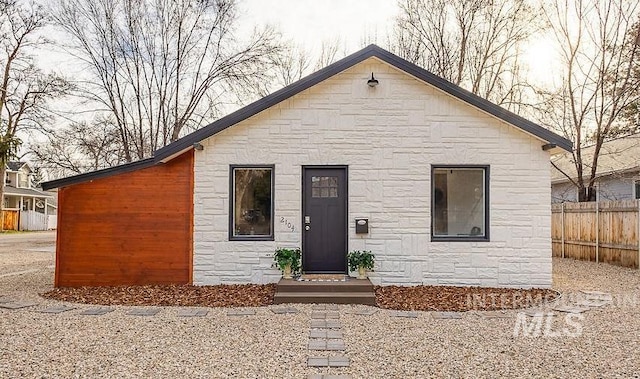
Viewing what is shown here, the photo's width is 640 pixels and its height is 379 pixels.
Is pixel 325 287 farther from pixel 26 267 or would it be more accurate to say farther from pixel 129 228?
pixel 26 267

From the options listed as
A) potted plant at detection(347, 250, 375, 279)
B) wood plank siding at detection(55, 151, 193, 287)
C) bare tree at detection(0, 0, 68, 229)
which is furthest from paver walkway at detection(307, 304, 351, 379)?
bare tree at detection(0, 0, 68, 229)

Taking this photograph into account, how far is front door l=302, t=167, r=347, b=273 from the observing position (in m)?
9.38

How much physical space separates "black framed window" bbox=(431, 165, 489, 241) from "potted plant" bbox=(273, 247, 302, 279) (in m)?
2.68

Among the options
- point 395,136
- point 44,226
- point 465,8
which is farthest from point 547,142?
point 44,226

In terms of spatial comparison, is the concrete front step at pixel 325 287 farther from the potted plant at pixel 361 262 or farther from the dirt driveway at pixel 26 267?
the dirt driveway at pixel 26 267

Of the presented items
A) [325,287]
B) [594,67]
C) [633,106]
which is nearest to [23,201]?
[325,287]

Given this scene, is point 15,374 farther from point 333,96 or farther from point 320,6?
point 320,6

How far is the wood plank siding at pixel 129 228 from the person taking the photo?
370 inches

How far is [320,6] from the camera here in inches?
555

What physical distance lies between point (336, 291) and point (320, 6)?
917 cm

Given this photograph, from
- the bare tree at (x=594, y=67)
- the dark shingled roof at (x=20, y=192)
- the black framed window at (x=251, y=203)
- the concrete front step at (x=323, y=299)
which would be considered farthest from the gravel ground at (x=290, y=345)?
the dark shingled roof at (x=20, y=192)

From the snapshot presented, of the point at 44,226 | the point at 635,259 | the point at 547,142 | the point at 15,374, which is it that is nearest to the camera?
the point at 15,374

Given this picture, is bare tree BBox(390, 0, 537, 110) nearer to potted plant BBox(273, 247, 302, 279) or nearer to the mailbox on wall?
the mailbox on wall

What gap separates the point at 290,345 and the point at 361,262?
359cm
